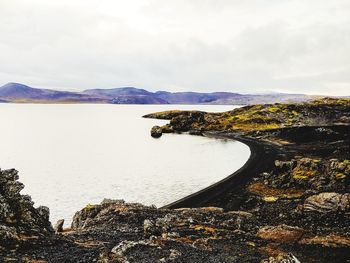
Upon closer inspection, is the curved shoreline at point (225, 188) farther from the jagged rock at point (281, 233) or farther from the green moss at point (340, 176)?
the green moss at point (340, 176)

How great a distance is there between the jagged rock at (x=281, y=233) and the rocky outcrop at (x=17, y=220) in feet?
60.0

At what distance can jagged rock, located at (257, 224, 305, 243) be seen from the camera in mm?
30422

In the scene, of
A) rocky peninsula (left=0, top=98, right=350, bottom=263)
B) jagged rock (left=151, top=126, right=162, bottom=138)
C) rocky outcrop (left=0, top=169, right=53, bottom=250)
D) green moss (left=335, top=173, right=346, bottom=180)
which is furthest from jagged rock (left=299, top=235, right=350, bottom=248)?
jagged rock (left=151, top=126, right=162, bottom=138)

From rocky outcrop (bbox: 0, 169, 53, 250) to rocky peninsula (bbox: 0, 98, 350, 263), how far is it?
7cm

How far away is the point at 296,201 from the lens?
46.3 metres

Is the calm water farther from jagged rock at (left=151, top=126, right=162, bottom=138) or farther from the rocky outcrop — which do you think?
the rocky outcrop

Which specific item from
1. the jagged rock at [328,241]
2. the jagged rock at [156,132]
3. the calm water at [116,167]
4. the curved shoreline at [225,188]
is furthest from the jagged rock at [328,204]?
the jagged rock at [156,132]

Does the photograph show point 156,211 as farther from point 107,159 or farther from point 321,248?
point 107,159

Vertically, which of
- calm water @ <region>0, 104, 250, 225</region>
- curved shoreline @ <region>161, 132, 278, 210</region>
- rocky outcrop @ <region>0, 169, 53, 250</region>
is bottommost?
Answer: calm water @ <region>0, 104, 250, 225</region>

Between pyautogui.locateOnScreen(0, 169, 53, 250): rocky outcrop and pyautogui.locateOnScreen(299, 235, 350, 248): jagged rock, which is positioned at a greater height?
pyautogui.locateOnScreen(0, 169, 53, 250): rocky outcrop

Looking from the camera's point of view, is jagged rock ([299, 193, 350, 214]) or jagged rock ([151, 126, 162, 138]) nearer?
jagged rock ([299, 193, 350, 214])

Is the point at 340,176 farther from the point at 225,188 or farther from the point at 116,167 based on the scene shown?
the point at 116,167

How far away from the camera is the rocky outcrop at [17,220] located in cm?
2400

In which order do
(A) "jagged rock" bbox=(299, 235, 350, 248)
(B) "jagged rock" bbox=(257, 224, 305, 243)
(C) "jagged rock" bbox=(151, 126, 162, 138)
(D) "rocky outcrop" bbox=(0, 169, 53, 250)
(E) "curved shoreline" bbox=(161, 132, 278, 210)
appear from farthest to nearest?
(C) "jagged rock" bbox=(151, 126, 162, 138) < (E) "curved shoreline" bbox=(161, 132, 278, 210) < (B) "jagged rock" bbox=(257, 224, 305, 243) < (A) "jagged rock" bbox=(299, 235, 350, 248) < (D) "rocky outcrop" bbox=(0, 169, 53, 250)
